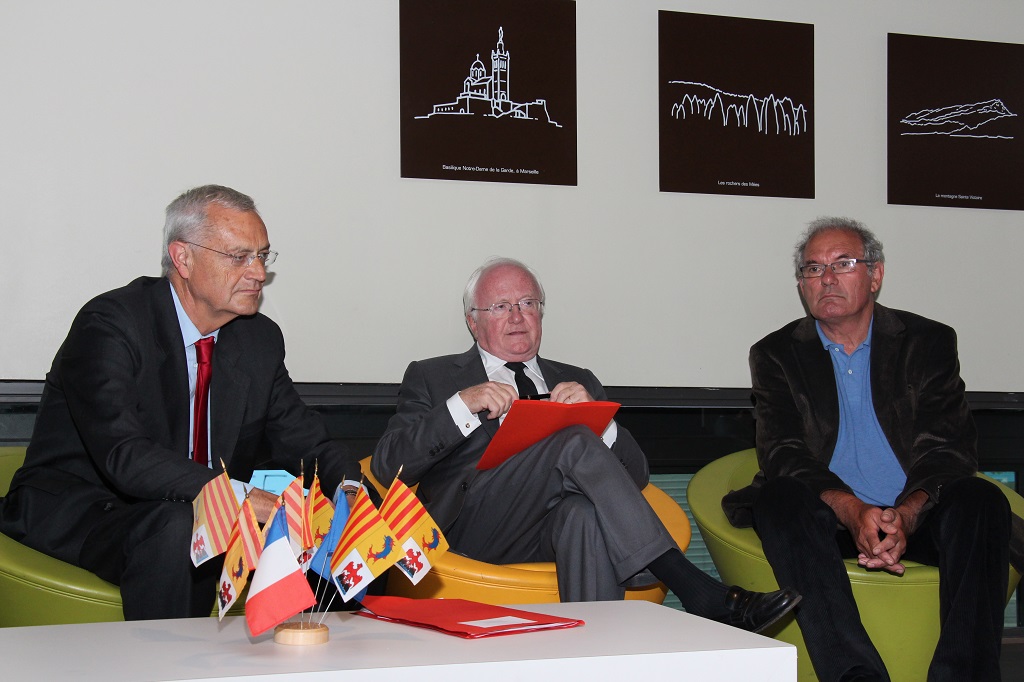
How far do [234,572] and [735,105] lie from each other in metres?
2.97

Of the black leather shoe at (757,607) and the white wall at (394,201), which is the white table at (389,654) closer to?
the black leather shoe at (757,607)

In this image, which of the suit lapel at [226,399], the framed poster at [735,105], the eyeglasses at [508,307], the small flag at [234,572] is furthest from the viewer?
the framed poster at [735,105]

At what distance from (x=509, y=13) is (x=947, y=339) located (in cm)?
190

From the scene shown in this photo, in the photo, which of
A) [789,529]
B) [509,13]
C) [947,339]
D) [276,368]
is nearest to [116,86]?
[276,368]

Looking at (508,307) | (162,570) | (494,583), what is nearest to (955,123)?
(508,307)

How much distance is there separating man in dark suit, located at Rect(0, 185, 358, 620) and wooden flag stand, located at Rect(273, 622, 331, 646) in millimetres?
695

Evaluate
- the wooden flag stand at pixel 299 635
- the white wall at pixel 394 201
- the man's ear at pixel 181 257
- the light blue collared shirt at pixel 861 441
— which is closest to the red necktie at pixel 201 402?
the man's ear at pixel 181 257

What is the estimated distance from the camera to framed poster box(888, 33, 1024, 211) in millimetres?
4238

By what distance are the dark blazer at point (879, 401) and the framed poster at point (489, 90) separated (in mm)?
1021

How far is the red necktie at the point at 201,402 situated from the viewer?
2969mm

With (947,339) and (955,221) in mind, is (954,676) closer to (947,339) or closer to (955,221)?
(947,339)

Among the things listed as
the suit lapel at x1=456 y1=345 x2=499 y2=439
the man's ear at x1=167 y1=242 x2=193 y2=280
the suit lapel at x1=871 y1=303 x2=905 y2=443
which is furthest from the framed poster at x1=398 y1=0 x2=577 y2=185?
the suit lapel at x1=871 y1=303 x2=905 y2=443

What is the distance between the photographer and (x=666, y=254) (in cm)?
401

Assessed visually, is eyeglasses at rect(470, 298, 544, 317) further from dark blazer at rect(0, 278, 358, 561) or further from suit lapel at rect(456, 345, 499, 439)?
dark blazer at rect(0, 278, 358, 561)
